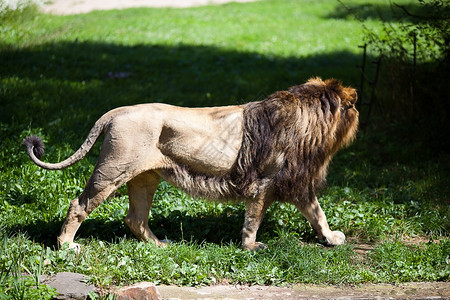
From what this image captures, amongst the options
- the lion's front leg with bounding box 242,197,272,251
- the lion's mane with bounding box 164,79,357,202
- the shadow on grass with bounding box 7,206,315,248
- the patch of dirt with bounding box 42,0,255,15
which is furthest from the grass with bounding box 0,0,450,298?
the lion's mane with bounding box 164,79,357,202

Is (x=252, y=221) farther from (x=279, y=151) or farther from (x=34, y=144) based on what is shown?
(x=34, y=144)

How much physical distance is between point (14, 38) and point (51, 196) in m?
5.08

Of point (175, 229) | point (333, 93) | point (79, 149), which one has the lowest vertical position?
point (175, 229)

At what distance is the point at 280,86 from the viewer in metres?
9.51

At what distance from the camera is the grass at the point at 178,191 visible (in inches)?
175

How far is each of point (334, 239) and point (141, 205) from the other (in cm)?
→ 180

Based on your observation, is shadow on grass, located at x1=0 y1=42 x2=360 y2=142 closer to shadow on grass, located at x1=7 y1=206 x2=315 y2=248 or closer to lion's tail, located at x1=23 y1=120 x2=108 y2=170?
shadow on grass, located at x1=7 y1=206 x2=315 y2=248

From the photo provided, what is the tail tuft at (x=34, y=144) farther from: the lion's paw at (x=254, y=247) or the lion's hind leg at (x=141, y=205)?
the lion's paw at (x=254, y=247)

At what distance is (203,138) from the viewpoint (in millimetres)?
4664

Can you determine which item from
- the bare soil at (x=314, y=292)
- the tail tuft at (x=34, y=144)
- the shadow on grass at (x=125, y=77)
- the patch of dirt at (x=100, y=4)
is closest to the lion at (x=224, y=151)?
the tail tuft at (x=34, y=144)

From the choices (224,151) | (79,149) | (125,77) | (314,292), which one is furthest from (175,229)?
(125,77)

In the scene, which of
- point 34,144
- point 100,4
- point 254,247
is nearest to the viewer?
point 34,144

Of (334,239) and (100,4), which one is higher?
(100,4)

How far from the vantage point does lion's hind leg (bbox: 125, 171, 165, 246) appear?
4.88 m
